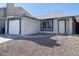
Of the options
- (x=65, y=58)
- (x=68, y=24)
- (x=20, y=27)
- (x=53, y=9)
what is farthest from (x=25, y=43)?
(x=53, y=9)

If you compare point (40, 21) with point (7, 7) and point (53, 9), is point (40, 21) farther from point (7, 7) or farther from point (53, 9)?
point (53, 9)

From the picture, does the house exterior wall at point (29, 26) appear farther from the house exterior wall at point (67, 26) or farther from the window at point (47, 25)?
the house exterior wall at point (67, 26)

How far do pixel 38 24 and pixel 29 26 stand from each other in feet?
10.4

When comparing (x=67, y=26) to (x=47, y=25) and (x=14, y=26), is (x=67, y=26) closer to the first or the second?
(x=47, y=25)

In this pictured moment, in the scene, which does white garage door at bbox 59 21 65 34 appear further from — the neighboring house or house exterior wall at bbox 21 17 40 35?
house exterior wall at bbox 21 17 40 35

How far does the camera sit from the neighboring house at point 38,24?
22250 mm

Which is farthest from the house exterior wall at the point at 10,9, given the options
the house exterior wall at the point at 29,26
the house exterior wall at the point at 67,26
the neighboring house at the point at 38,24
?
the house exterior wall at the point at 67,26

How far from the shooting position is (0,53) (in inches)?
466

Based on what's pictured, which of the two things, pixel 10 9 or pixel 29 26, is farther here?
pixel 10 9

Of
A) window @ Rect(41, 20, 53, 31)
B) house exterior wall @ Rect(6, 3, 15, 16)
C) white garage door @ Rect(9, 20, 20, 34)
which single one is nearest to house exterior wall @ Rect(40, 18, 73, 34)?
window @ Rect(41, 20, 53, 31)

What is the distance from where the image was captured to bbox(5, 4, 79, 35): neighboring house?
22.2m

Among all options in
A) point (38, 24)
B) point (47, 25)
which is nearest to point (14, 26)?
point (38, 24)

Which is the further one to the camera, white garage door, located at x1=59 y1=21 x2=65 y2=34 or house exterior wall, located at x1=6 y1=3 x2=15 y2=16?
house exterior wall, located at x1=6 y1=3 x2=15 y2=16

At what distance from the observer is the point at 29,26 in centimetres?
2336
